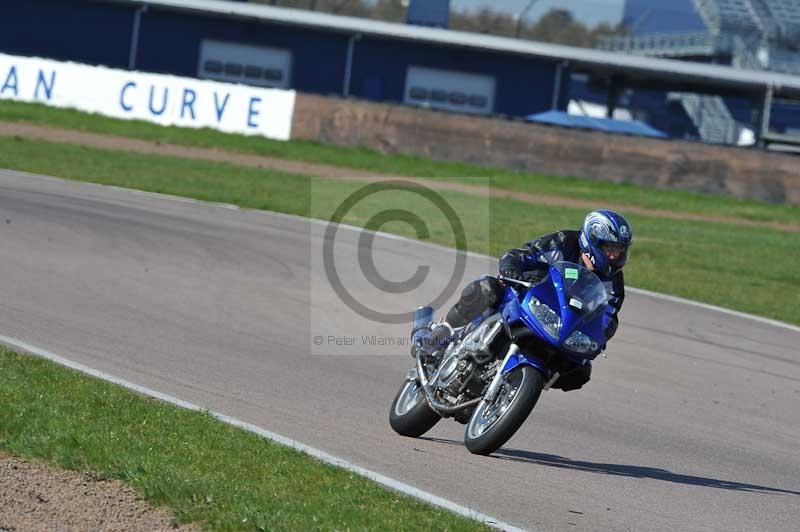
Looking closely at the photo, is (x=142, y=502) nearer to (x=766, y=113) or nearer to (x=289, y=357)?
(x=289, y=357)

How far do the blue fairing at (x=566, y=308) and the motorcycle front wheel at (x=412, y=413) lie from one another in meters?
0.86

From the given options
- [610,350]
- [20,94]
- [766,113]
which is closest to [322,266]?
[610,350]

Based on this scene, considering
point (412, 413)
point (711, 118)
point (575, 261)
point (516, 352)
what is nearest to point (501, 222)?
point (412, 413)

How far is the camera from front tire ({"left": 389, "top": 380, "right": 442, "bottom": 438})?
7.64 meters

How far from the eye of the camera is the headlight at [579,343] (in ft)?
22.4

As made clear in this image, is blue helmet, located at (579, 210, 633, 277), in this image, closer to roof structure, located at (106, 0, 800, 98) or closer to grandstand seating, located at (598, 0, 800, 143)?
roof structure, located at (106, 0, 800, 98)

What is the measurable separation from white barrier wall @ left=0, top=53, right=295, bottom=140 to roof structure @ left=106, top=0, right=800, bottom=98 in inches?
512

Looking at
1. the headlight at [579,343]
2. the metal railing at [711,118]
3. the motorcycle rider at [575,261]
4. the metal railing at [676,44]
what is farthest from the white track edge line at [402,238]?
the metal railing at [711,118]

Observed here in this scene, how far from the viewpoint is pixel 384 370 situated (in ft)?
33.1

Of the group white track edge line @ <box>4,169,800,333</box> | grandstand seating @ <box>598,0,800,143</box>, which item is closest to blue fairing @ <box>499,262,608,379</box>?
white track edge line @ <box>4,169,800,333</box>

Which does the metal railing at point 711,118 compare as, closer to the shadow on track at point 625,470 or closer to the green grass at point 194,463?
the shadow on track at point 625,470

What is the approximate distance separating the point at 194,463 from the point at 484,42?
37.9 m

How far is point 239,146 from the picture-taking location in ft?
91.7

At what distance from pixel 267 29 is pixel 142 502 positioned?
3888cm
